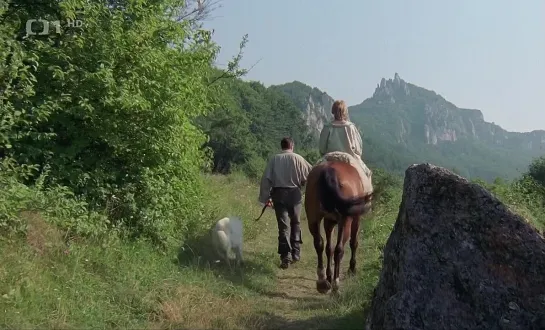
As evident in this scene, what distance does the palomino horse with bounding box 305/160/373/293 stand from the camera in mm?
6359

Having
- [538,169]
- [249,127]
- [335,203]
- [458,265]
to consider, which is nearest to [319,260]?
[335,203]

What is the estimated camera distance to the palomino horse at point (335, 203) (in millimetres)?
6359

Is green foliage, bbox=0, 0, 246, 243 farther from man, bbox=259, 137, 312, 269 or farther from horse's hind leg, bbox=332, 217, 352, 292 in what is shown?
horse's hind leg, bbox=332, 217, 352, 292

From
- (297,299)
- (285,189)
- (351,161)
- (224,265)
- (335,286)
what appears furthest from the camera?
(285,189)

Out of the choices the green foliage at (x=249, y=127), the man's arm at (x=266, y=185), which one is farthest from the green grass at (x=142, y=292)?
the green foliage at (x=249, y=127)

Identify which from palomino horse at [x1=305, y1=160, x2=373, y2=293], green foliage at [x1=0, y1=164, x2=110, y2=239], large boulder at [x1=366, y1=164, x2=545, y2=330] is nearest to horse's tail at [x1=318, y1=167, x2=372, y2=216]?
palomino horse at [x1=305, y1=160, x2=373, y2=293]

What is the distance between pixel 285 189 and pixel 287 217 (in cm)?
50

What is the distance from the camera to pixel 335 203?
20.8 ft

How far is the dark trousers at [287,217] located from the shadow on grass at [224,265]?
0.39 meters

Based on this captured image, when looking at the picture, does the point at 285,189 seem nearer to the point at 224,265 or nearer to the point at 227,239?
the point at 227,239

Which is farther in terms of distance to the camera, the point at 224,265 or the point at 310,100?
the point at 310,100

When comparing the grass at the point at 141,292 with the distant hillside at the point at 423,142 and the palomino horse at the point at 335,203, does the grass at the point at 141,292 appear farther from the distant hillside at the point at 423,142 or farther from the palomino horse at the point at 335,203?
the distant hillside at the point at 423,142

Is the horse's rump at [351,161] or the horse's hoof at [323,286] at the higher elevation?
the horse's rump at [351,161]

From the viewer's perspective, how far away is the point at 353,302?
18.9 ft
